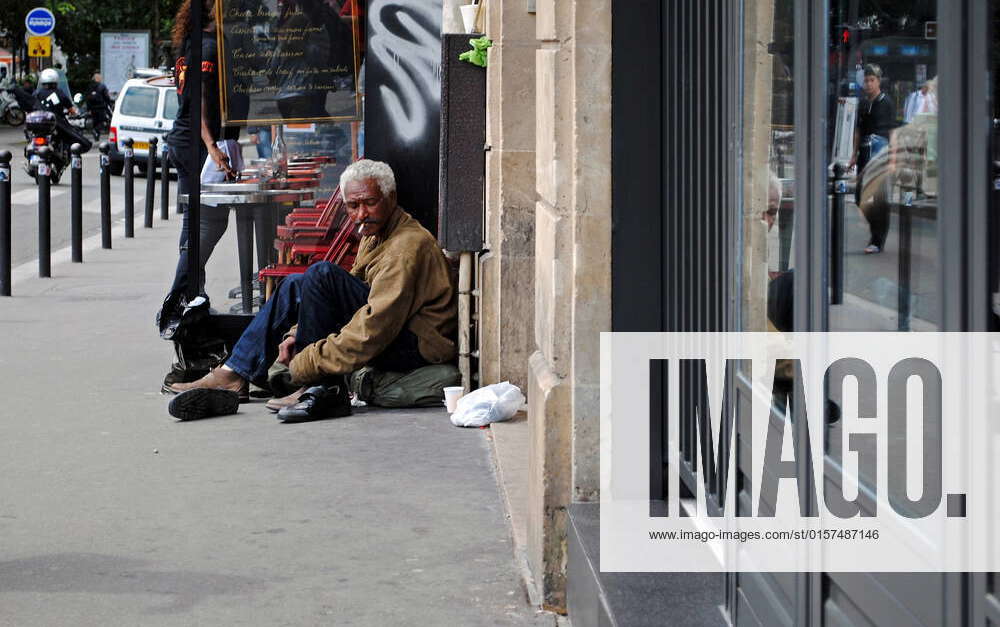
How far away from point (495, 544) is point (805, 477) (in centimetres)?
249

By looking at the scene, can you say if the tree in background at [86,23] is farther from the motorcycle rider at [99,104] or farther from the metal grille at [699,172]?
the metal grille at [699,172]

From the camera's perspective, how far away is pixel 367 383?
294 inches

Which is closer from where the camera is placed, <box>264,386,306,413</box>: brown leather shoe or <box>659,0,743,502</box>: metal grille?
<box>659,0,743,502</box>: metal grille

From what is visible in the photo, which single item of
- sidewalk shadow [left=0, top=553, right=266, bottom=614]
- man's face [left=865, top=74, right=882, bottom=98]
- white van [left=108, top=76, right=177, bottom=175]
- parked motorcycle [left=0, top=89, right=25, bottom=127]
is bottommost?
sidewalk shadow [left=0, top=553, right=266, bottom=614]

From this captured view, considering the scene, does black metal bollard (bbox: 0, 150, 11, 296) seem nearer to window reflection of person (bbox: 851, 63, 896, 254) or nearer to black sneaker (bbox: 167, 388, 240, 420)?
black sneaker (bbox: 167, 388, 240, 420)

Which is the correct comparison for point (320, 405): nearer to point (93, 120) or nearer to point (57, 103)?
point (57, 103)

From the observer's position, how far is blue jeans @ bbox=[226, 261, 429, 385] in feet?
23.9

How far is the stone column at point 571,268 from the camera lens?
414 cm

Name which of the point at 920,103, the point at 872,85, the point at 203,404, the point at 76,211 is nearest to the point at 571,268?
the point at 872,85

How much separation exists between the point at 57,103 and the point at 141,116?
177 inches

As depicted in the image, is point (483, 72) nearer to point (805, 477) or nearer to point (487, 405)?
point (487, 405)

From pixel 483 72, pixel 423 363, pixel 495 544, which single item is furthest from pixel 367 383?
pixel 495 544

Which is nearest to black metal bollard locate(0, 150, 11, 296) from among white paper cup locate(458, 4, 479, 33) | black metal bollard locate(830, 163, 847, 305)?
white paper cup locate(458, 4, 479, 33)

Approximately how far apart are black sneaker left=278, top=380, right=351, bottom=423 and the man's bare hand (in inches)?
7.6
